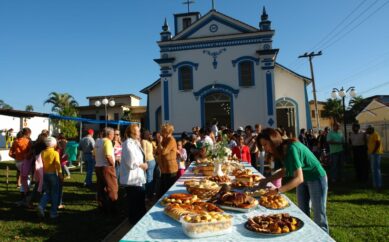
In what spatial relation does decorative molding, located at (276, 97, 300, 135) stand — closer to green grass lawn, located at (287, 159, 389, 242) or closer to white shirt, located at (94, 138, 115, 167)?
green grass lawn, located at (287, 159, 389, 242)

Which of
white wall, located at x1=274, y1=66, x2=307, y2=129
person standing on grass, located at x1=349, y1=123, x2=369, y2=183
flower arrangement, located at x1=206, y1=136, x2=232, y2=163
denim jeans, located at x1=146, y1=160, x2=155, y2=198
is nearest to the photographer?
flower arrangement, located at x1=206, y1=136, x2=232, y2=163

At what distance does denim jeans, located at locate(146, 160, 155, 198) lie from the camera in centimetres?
821

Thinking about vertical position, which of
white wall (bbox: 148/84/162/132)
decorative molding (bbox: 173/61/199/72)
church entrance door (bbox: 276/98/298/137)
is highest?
decorative molding (bbox: 173/61/199/72)

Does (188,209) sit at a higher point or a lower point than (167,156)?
lower

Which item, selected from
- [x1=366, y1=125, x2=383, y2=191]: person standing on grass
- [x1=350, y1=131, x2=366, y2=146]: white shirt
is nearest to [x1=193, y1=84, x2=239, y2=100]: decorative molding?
[x1=350, y1=131, x2=366, y2=146]: white shirt


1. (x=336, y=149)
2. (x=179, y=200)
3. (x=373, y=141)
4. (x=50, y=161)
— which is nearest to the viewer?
(x=179, y=200)

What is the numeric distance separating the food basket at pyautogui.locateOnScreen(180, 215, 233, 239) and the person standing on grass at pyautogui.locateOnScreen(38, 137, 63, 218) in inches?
198

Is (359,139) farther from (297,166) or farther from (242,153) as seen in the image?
(297,166)

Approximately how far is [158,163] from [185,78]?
552 inches

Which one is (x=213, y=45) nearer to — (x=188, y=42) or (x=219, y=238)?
(x=188, y=42)

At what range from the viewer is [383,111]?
2725 centimetres

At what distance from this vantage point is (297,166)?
11.7 ft

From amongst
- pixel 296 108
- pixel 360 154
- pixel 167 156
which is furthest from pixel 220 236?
pixel 296 108

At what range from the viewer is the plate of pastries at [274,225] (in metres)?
2.59
